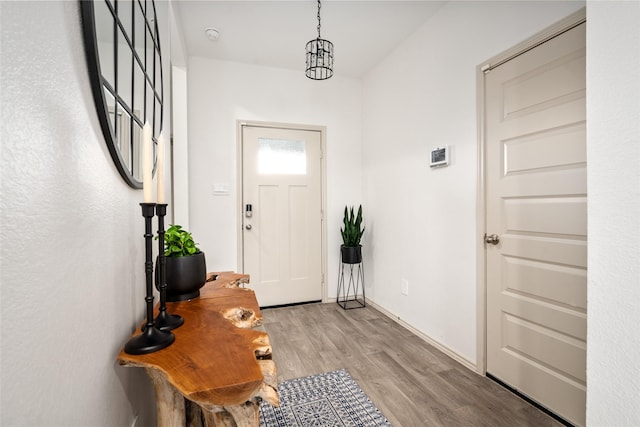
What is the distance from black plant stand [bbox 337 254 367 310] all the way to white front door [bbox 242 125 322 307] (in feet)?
0.83

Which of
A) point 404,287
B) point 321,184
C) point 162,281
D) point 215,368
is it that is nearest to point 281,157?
point 321,184

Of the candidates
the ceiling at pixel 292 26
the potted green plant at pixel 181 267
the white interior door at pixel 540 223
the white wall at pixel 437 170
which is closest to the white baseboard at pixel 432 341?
the white wall at pixel 437 170

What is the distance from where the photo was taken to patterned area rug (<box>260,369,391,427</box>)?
1598 millimetres

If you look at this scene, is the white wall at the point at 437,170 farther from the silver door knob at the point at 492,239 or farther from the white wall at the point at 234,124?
the white wall at the point at 234,124

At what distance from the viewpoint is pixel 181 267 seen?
111 centimetres

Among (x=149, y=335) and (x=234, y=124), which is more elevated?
(x=234, y=124)

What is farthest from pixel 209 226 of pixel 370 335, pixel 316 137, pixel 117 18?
pixel 117 18

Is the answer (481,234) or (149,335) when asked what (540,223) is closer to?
(481,234)

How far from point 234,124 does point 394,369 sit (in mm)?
2687

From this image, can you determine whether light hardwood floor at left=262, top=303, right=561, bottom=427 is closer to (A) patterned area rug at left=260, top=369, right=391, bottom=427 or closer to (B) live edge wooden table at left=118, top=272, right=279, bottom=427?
(A) patterned area rug at left=260, top=369, right=391, bottom=427

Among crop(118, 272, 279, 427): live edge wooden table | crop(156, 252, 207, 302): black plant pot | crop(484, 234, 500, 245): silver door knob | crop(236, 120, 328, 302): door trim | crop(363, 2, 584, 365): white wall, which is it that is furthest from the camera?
crop(236, 120, 328, 302): door trim

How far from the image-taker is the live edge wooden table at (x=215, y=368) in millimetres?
649

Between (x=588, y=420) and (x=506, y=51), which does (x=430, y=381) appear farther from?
(x=506, y=51)

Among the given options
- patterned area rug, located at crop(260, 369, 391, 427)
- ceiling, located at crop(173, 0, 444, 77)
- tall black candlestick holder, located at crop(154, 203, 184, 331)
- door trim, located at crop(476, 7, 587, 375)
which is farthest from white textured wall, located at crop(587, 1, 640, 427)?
ceiling, located at crop(173, 0, 444, 77)
